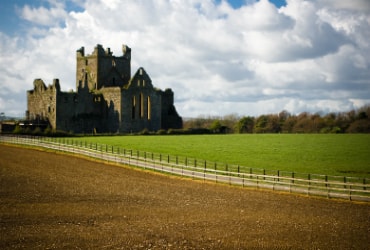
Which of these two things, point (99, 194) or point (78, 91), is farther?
point (78, 91)

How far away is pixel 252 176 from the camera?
109 feet

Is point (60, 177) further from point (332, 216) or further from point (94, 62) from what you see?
point (94, 62)

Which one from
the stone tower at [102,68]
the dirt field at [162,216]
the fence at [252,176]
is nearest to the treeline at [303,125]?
the stone tower at [102,68]

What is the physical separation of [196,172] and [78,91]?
49.8 m

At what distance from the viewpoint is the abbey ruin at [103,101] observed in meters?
77.4

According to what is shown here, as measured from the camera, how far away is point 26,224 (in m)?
18.4

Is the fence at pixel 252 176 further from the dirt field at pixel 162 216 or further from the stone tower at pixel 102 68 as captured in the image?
the stone tower at pixel 102 68

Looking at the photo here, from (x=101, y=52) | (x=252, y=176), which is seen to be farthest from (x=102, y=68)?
(x=252, y=176)

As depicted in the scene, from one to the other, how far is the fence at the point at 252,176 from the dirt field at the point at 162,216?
1.20 metres

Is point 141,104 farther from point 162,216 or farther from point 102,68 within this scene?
point 162,216

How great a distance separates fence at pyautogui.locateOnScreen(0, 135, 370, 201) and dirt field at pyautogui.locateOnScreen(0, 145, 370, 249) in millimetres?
1196

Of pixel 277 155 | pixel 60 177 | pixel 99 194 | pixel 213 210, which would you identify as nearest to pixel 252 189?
pixel 213 210

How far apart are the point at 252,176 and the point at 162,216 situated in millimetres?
13481

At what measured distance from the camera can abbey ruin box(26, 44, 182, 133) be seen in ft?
254
